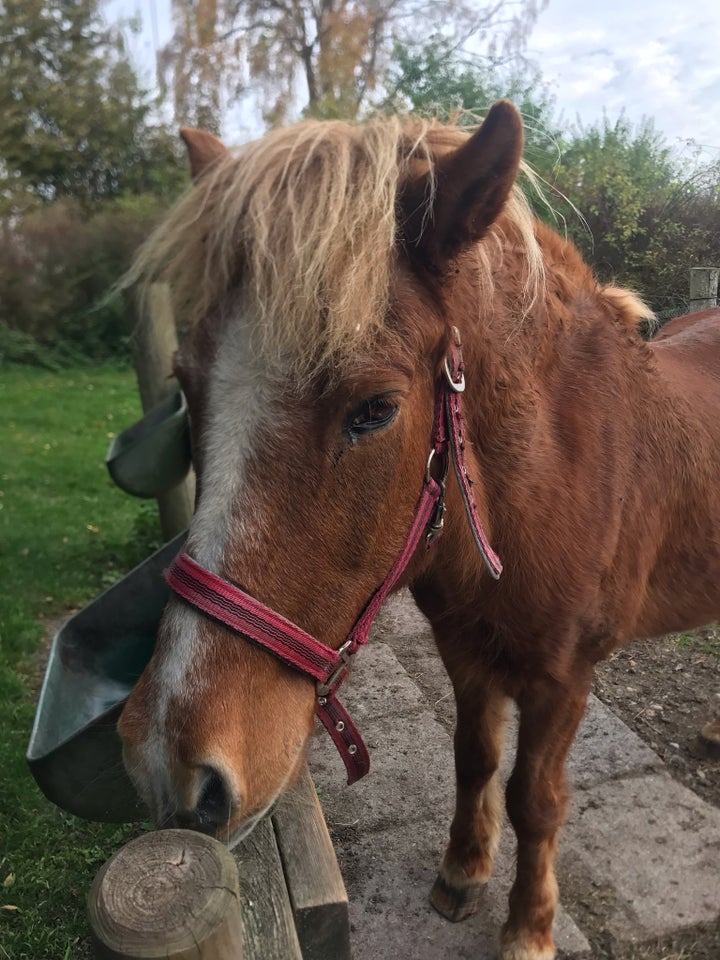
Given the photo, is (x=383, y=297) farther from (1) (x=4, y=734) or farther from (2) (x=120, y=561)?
(2) (x=120, y=561)

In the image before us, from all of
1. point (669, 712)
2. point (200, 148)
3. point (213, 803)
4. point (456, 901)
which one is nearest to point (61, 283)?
point (200, 148)

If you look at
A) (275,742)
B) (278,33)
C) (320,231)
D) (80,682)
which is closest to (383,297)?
(320,231)

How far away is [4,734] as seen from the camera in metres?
3.20

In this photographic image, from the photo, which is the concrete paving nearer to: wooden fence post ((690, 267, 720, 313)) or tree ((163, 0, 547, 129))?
wooden fence post ((690, 267, 720, 313))

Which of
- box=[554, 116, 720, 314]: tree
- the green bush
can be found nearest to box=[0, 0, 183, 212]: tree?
the green bush

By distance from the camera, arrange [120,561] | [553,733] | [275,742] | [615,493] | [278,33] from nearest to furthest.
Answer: [275,742], [615,493], [553,733], [120,561], [278,33]

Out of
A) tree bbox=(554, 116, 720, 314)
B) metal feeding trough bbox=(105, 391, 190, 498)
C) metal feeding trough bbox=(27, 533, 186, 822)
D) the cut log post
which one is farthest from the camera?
metal feeding trough bbox=(105, 391, 190, 498)

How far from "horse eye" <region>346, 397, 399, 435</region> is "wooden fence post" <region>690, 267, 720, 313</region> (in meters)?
2.18

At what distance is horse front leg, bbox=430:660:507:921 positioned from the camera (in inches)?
88.8

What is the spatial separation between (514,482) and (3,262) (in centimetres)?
1607

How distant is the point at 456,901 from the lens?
226 centimetres

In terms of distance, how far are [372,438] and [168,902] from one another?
2.59ft

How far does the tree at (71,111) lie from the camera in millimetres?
19031

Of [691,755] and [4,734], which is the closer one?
[691,755]
